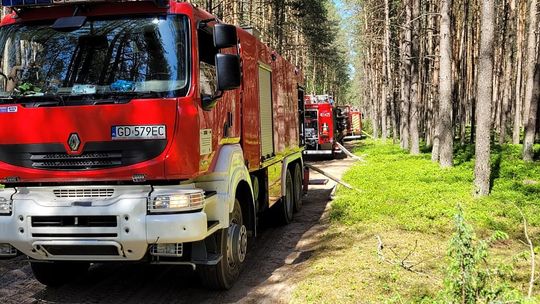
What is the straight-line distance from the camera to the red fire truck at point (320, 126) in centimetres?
2430

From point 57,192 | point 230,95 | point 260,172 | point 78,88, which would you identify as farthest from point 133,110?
point 260,172

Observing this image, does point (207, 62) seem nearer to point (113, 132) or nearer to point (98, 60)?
point (98, 60)

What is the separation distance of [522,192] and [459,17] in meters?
17.8

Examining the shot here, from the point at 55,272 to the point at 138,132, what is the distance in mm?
2611

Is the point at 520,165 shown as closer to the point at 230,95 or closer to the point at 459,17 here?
the point at 230,95

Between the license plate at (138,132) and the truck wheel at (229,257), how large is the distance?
4.81 ft

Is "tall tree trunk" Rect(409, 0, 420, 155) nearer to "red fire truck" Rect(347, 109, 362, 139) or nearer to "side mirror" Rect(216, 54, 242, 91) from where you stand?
"side mirror" Rect(216, 54, 242, 91)

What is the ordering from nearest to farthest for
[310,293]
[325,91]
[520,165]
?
[310,293], [520,165], [325,91]

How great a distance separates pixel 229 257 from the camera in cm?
573

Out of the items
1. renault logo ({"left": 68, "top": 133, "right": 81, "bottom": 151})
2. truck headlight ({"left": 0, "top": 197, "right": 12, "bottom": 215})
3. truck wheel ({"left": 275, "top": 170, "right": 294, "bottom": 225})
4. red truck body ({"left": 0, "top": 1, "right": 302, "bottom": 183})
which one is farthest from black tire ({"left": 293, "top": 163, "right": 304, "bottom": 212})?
truck headlight ({"left": 0, "top": 197, "right": 12, "bottom": 215})

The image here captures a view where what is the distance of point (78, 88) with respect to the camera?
4.80m

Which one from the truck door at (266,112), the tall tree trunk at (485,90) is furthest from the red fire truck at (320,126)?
the truck door at (266,112)

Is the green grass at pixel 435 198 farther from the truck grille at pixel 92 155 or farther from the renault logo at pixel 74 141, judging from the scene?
the renault logo at pixel 74 141

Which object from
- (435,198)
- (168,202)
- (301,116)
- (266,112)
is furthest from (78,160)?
(435,198)
